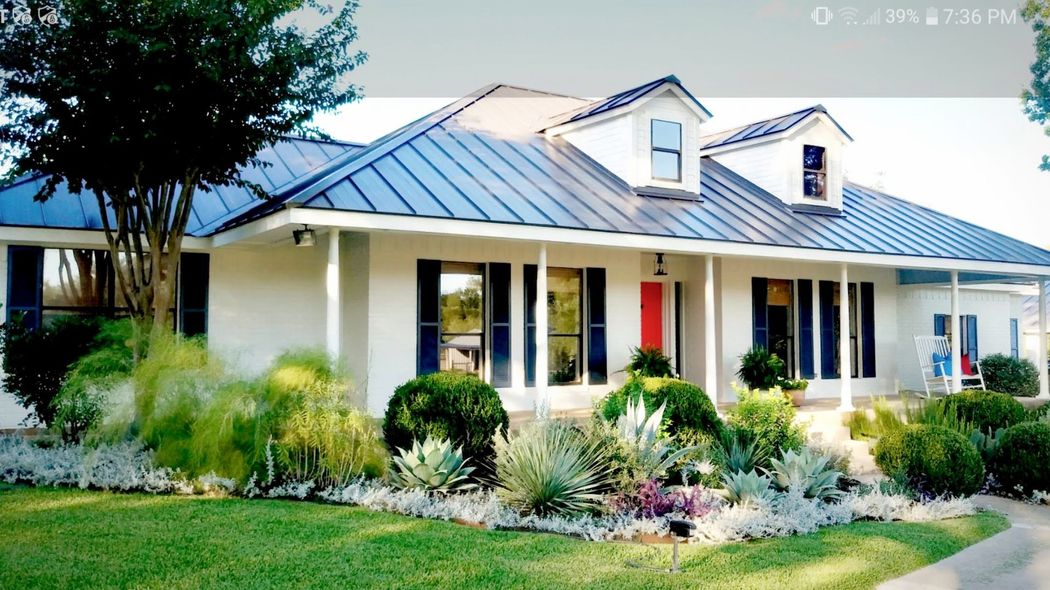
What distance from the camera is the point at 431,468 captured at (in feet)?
25.1

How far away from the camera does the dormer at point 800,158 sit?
1570cm

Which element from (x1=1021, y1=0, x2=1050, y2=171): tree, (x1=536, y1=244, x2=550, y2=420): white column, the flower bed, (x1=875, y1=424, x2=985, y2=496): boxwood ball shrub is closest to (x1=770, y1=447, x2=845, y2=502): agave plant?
the flower bed

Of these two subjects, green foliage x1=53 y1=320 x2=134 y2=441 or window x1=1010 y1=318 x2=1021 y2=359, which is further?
window x1=1010 y1=318 x2=1021 y2=359

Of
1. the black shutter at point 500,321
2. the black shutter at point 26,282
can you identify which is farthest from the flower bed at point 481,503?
the black shutter at point 500,321

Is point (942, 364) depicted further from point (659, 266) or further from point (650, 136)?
point (650, 136)

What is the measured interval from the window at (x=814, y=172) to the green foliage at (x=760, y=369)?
155 inches

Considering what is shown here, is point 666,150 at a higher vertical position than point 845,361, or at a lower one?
higher

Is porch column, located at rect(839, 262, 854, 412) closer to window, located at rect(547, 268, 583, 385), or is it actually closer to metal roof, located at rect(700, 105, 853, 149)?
metal roof, located at rect(700, 105, 853, 149)

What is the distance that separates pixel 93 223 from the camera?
10.8m

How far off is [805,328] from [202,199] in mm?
11456

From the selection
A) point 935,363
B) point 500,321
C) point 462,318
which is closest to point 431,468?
point 462,318

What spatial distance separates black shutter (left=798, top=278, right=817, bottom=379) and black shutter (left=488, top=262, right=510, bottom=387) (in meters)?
6.62

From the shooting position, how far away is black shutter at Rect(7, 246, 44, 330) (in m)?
10.8

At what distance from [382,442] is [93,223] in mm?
5562
